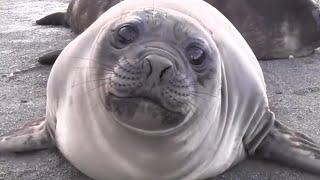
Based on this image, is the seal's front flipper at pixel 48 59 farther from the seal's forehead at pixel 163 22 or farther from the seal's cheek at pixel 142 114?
the seal's cheek at pixel 142 114

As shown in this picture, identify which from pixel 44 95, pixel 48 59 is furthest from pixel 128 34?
pixel 48 59

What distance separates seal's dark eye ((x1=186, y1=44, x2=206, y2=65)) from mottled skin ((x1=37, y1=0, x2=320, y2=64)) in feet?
6.91

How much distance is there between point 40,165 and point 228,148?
79 centimetres

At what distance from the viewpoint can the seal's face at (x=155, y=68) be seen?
2.15 meters

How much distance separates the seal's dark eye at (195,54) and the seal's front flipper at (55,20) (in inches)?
136

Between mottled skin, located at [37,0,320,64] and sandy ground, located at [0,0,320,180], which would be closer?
sandy ground, located at [0,0,320,180]

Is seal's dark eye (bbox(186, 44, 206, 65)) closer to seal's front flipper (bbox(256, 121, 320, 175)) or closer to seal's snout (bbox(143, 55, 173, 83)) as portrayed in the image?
seal's snout (bbox(143, 55, 173, 83))

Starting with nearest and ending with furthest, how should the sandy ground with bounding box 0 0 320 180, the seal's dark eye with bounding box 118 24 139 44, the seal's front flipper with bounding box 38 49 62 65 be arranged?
1. the seal's dark eye with bounding box 118 24 139 44
2. the sandy ground with bounding box 0 0 320 180
3. the seal's front flipper with bounding box 38 49 62 65

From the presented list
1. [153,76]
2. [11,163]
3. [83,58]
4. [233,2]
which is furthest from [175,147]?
[233,2]

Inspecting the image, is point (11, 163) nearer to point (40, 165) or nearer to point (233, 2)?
point (40, 165)

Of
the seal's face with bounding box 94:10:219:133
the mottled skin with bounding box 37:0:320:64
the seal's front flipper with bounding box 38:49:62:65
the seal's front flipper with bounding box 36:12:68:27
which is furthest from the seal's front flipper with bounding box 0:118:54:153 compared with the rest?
the seal's front flipper with bounding box 36:12:68:27

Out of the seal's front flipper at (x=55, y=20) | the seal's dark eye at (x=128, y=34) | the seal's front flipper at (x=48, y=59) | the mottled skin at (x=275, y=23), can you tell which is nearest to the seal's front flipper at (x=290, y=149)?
the seal's dark eye at (x=128, y=34)

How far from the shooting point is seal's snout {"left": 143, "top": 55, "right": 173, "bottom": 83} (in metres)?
2.13

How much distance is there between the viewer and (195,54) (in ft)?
7.75
